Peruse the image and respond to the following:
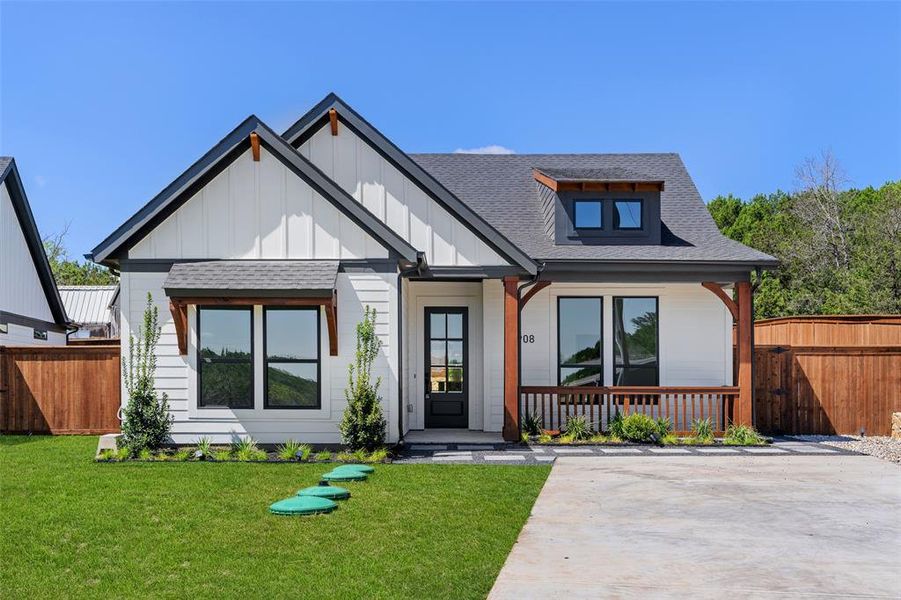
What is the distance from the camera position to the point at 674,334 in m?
14.2

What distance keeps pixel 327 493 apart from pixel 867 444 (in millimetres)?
9816

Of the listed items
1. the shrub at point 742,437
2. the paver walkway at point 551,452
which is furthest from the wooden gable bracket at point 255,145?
the shrub at point 742,437

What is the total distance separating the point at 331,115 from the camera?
519 inches

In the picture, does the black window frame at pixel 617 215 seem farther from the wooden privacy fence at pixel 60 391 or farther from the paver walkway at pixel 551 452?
the wooden privacy fence at pixel 60 391

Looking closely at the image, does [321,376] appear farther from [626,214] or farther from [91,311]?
[91,311]

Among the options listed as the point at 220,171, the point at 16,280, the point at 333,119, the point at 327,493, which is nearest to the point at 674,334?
the point at 333,119

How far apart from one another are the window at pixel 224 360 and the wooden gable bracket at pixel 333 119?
3834mm

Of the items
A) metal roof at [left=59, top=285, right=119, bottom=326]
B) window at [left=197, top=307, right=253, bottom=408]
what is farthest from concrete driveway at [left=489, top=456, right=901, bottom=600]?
metal roof at [left=59, top=285, right=119, bottom=326]

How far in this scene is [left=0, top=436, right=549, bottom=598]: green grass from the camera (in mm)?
5027

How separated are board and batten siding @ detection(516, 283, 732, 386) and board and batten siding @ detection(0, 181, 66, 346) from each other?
12.3m

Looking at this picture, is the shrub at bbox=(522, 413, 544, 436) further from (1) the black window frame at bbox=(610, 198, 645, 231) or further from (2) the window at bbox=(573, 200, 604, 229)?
(1) the black window frame at bbox=(610, 198, 645, 231)

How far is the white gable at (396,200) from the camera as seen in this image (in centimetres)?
1271

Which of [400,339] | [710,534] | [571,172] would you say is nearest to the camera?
[710,534]

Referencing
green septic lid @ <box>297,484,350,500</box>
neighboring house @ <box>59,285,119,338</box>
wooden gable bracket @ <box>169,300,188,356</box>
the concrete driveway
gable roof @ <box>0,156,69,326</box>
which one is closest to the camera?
the concrete driveway
